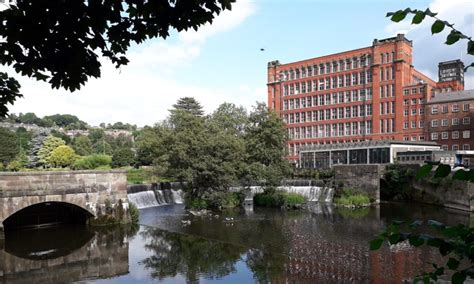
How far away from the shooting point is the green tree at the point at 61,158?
8169cm

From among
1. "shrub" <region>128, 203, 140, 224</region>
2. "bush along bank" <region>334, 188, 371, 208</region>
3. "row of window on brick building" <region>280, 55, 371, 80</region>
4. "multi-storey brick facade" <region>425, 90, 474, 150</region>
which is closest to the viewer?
"shrub" <region>128, 203, 140, 224</region>

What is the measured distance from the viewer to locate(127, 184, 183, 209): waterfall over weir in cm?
3572

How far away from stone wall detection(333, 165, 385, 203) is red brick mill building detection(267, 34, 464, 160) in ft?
85.0

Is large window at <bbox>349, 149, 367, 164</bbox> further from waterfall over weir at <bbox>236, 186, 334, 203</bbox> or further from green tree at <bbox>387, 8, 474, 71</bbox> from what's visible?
green tree at <bbox>387, 8, 474, 71</bbox>

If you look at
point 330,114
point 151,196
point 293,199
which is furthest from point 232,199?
point 330,114

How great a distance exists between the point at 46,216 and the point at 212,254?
1353cm

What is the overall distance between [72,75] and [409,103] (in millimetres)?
66175

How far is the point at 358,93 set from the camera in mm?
70500

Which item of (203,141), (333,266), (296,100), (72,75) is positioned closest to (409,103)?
(296,100)

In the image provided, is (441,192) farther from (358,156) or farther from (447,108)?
(447,108)

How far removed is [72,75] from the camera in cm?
451

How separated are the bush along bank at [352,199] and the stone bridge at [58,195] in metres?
20.7

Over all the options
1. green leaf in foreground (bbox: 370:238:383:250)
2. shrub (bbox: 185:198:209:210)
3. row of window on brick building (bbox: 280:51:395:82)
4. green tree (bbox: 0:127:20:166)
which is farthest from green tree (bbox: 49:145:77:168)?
green leaf in foreground (bbox: 370:238:383:250)

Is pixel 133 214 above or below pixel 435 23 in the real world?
below
